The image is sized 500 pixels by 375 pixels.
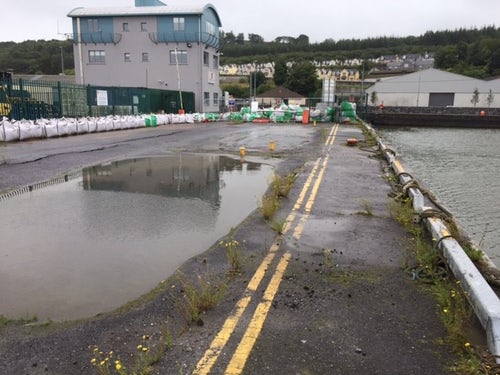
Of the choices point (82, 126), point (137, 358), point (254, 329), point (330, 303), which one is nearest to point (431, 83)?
point (82, 126)

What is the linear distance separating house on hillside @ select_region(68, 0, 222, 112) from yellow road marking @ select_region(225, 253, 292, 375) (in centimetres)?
4603

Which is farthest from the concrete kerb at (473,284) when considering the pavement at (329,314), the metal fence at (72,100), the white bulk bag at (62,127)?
the metal fence at (72,100)

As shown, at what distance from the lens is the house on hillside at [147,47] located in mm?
49500

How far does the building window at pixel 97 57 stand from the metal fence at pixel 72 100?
13.0 metres

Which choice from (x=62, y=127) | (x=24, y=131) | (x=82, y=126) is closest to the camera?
(x=24, y=131)

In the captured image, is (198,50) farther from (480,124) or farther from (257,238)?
(257,238)

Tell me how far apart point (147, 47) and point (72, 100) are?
74.0 feet

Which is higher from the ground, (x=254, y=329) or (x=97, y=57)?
(x=97, y=57)

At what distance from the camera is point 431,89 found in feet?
274

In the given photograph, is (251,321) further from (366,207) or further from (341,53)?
(341,53)

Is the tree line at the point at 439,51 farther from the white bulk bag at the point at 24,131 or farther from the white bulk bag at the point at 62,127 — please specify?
the white bulk bag at the point at 24,131

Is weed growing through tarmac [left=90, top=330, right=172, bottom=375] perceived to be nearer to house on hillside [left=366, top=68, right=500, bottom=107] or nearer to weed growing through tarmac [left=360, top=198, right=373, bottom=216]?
weed growing through tarmac [left=360, top=198, right=373, bottom=216]

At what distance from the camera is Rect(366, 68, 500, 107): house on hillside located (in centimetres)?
8107

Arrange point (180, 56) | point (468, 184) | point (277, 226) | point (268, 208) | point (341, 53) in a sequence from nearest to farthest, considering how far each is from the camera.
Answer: point (277, 226), point (268, 208), point (468, 184), point (180, 56), point (341, 53)
